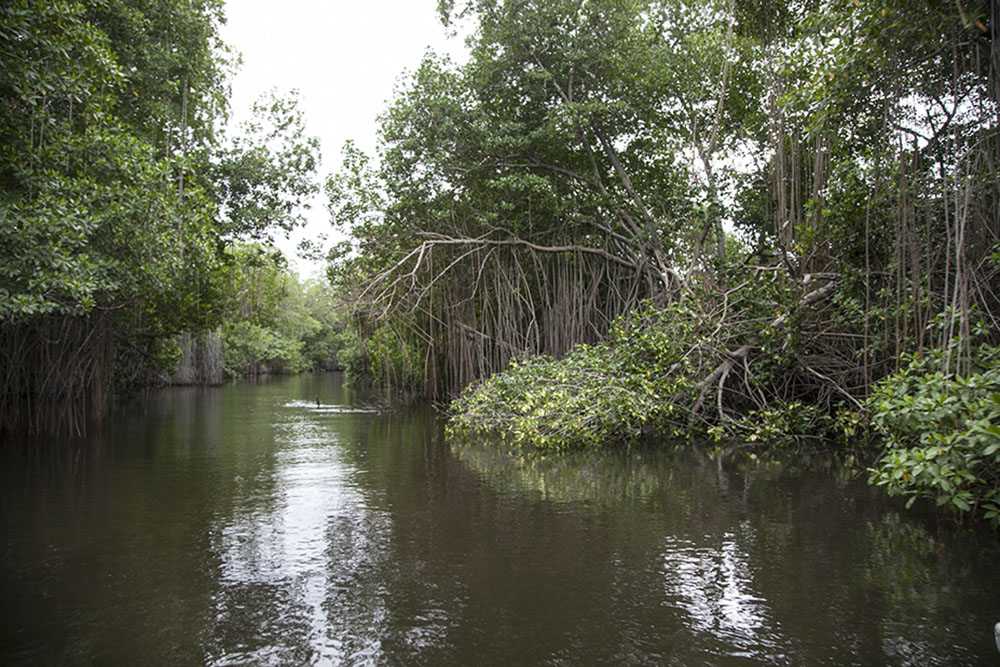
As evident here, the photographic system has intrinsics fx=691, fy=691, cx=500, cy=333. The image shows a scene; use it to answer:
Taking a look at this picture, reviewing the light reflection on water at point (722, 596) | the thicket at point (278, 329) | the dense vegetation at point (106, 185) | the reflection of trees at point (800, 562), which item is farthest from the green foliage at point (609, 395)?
the thicket at point (278, 329)

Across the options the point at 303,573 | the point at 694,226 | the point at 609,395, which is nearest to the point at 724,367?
the point at 609,395

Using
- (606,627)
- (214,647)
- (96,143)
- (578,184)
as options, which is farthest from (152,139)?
(606,627)

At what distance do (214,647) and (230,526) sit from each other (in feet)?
6.52

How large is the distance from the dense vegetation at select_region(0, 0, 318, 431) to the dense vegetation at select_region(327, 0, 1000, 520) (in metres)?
2.49

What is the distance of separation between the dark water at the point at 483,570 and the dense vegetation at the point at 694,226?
29.5 inches

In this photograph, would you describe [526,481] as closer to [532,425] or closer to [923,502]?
[532,425]

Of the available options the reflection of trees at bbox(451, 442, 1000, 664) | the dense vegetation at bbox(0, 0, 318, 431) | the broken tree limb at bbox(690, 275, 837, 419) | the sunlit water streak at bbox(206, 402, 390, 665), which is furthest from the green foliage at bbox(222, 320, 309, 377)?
the reflection of trees at bbox(451, 442, 1000, 664)

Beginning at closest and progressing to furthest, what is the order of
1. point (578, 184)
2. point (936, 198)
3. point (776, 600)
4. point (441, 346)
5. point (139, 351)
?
point (776, 600) → point (936, 198) → point (578, 184) → point (441, 346) → point (139, 351)

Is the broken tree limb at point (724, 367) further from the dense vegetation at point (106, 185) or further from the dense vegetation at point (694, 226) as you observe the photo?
the dense vegetation at point (106, 185)

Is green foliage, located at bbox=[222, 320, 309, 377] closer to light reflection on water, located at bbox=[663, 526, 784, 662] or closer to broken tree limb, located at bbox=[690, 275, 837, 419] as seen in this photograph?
broken tree limb, located at bbox=[690, 275, 837, 419]

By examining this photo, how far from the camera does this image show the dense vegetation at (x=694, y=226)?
529 cm

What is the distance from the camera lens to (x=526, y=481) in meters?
6.39

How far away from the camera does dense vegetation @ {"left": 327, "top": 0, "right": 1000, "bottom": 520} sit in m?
5.29

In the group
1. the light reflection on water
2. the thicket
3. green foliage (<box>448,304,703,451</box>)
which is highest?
the thicket
